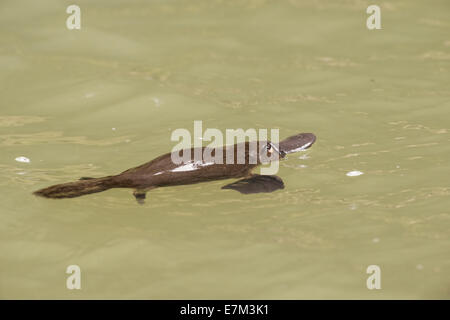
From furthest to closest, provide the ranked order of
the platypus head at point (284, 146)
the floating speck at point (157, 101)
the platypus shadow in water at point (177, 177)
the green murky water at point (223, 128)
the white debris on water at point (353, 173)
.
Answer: the floating speck at point (157, 101), the platypus head at point (284, 146), the white debris on water at point (353, 173), the platypus shadow in water at point (177, 177), the green murky water at point (223, 128)

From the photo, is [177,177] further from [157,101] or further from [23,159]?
[157,101]

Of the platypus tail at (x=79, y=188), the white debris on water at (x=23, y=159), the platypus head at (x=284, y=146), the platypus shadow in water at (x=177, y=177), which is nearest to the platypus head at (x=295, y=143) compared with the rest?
the platypus head at (x=284, y=146)

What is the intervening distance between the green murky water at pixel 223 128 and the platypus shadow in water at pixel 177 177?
78mm

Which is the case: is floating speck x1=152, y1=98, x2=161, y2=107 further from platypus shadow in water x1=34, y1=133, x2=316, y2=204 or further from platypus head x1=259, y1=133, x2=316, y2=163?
platypus shadow in water x1=34, y1=133, x2=316, y2=204

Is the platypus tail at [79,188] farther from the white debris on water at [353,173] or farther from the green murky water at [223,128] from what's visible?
the white debris on water at [353,173]

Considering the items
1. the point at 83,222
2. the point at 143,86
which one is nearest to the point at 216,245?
the point at 83,222

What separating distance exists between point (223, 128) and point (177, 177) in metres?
1.42

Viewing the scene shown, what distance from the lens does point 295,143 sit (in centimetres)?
544

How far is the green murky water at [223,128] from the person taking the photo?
12.8 feet

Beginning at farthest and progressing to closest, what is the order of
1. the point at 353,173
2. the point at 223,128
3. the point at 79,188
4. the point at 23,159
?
the point at 223,128, the point at 23,159, the point at 353,173, the point at 79,188

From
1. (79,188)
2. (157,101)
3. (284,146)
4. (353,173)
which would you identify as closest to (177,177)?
(79,188)

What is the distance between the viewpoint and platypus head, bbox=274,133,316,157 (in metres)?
5.38

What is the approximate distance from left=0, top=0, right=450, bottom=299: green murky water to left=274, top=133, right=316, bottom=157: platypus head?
96 mm
